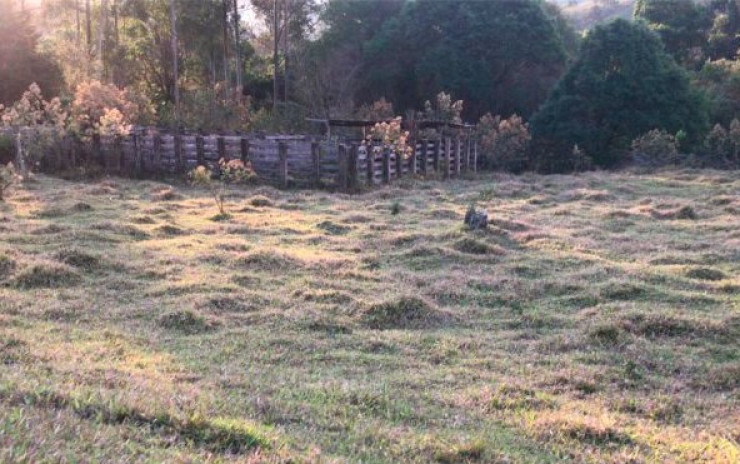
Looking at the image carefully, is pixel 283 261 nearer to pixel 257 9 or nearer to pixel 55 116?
pixel 55 116

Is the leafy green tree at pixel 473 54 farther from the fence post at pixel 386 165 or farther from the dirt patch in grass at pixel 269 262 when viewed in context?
the dirt patch in grass at pixel 269 262

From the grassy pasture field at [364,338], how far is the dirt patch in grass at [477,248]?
4cm

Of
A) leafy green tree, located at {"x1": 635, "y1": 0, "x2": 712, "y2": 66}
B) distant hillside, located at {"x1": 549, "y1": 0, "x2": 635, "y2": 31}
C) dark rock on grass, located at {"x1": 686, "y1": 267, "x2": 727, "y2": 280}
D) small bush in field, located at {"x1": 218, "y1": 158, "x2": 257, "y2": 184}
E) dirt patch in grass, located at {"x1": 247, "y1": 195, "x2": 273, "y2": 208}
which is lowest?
dark rock on grass, located at {"x1": 686, "y1": 267, "x2": 727, "y2": 280}

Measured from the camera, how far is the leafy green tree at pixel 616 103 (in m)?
29.2

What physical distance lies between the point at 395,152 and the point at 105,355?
628 inches

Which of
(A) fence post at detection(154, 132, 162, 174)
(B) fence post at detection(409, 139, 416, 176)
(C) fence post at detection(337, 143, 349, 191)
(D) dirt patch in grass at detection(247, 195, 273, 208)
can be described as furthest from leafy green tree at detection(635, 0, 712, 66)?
(D) dirt patch in grass at detection(247, 195, 273, 208)

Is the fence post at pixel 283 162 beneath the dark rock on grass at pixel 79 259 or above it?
above

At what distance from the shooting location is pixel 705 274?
9.48 m

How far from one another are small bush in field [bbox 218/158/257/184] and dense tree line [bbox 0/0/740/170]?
19.7 ft

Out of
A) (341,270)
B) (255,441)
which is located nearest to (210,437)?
(255,441)

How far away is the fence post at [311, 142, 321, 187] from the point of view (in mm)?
19891

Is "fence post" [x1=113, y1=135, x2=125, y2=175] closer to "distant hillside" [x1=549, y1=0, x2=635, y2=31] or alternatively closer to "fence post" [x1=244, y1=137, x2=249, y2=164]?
"fence post" [x1=244, y1=137, x2=249, y2=164]

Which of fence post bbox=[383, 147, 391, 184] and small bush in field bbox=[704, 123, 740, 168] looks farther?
small bush in field bbox=[704, 123, 740, 168]

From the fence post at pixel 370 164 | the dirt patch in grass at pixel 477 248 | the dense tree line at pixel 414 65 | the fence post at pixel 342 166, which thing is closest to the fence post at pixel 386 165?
the fence post at pixel 370 164
